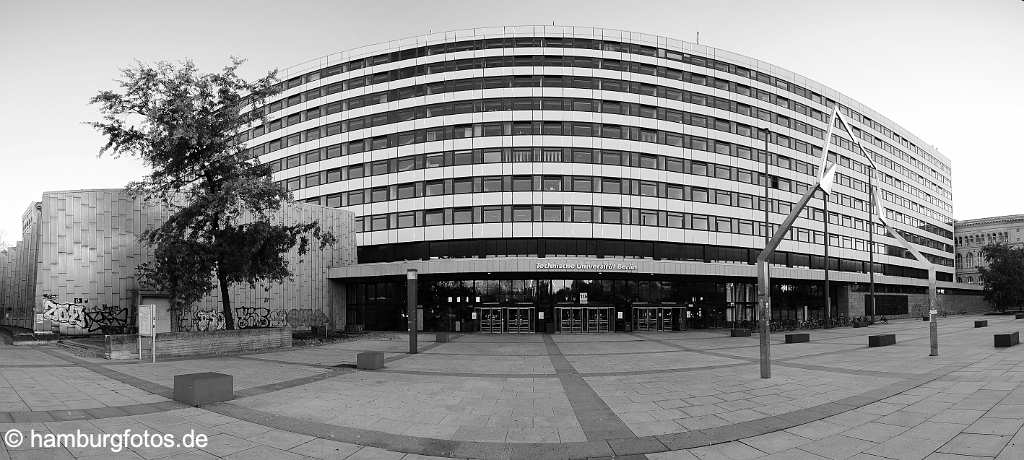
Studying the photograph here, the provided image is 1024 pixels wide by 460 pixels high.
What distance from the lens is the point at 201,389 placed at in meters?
10.1

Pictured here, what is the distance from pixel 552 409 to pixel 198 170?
22349mm

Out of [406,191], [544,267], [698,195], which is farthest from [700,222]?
[406,191]

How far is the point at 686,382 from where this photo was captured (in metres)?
13.2

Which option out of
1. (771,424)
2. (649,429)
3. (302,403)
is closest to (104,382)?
(302,403)

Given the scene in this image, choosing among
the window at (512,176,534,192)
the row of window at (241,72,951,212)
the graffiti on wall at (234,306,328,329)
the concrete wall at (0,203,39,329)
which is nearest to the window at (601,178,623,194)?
the window at (512,176,534,192)

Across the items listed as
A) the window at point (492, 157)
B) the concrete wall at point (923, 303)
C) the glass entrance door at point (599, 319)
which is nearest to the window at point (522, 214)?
the window at point (492, 157)

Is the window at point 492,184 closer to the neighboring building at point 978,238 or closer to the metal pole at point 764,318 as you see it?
the metal pole at point 764,318

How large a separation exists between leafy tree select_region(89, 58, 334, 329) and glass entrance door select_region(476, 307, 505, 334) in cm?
1789

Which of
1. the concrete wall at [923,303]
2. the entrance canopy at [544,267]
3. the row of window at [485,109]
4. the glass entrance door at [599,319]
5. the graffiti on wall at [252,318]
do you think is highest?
the row of window at [485,109]

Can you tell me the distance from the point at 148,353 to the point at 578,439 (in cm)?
2029

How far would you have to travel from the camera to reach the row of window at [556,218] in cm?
3931

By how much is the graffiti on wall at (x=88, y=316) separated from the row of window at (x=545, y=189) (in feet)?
62.6

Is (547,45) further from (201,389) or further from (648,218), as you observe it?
(201,389)

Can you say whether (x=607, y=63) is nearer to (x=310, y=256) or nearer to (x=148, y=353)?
(x=310, y=256)
